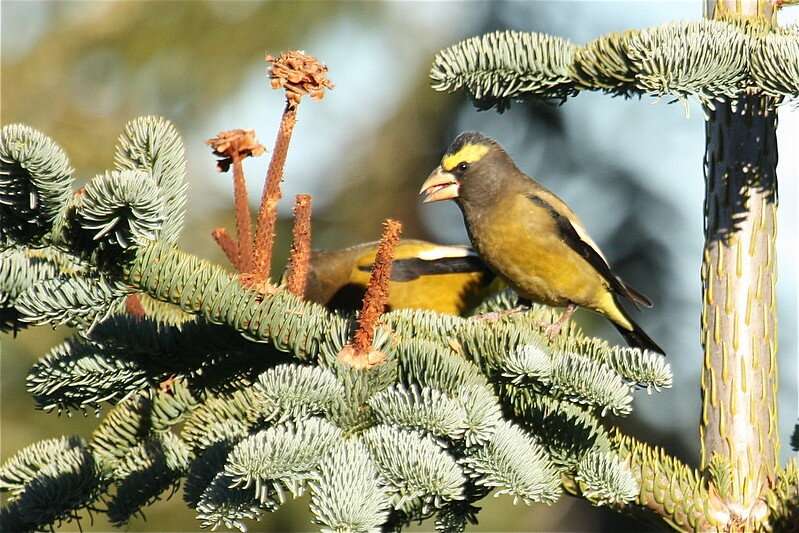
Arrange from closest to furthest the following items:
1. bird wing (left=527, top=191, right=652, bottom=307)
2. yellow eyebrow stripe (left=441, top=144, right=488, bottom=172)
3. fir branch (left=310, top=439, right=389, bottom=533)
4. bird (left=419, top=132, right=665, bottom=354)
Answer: fir branch (left=310, top=439, right=389, bottom=533) → bird (left=419, top=132, right=665, bottom=354) → bird wing (left=527, top=191, right=652, bottom=307) → yellow eyebrow stripe (left=441, top=144, right=488, bottom=172)

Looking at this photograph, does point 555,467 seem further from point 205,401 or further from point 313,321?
point 205,401

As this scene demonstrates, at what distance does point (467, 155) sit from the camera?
3.86 m

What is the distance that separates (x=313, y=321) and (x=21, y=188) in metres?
0.56

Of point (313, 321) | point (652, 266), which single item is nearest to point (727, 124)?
point (313, 321)

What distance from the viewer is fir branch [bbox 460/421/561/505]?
1.60 metres

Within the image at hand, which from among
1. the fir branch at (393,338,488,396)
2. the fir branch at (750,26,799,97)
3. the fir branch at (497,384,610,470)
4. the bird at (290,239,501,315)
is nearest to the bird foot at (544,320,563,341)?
the fir branch at (497,384,610,470)

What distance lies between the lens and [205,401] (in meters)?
2.08

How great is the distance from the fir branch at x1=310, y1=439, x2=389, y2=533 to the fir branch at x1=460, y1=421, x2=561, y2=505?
18 centimetres

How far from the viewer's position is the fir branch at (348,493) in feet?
4.70

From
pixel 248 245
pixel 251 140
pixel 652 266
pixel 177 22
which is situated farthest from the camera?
pixel 177 22

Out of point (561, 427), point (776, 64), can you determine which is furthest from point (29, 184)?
point (776, 64)

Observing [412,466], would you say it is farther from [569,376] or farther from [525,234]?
[525,234]

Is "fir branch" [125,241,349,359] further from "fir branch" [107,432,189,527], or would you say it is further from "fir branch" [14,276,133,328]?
"fir branch" [107,432,189,527]

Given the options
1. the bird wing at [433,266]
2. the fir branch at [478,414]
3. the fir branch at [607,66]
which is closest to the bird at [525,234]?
the bird wing at [433,266]
